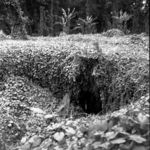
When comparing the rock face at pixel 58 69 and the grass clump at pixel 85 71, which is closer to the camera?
the grass clump at pixel 85 71

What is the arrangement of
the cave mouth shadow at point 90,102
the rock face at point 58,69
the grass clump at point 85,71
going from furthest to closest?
the cave mouth shadow at point 90,102 → the rock face at point 58,69 → the grass clump at point 85,71

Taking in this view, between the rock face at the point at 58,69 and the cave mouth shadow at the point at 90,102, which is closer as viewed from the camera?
the rock face at the point at 58,69

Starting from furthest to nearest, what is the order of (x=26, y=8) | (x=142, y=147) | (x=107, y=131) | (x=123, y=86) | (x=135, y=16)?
1. (x=26, y=8)
2. (x=135, y=16)
3. (x=123, y=86)
4. (x=107, y=131)
5. (x=142, y=147)

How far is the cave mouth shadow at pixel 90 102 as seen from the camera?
224 inches

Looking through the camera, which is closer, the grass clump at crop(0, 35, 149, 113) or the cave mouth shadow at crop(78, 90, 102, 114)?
the grass clump at crop(0, 35, 149, 113)

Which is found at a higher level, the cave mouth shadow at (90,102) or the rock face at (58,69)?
the rock face at (58,69)

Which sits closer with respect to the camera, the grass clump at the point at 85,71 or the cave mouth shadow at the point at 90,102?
the grass clump at the point at 85,71

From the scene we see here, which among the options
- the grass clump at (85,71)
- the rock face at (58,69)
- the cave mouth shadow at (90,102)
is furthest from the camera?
the cave mouth shadow at (90,102)

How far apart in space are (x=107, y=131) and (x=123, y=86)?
7.24ft

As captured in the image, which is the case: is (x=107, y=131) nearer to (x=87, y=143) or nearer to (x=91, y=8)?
(x=87, y=143)

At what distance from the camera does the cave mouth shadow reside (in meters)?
5.68

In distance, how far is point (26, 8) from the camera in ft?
72.0

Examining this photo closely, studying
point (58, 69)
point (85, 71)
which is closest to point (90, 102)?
point (85, 71)

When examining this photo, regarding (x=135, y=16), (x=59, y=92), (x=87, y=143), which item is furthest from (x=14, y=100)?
(x=135, y=16)
